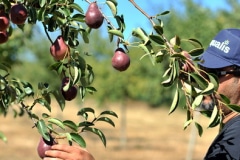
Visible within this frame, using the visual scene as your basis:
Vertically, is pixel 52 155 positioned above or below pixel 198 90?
below

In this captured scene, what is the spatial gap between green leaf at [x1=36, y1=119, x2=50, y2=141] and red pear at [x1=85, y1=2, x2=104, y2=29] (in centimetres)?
29

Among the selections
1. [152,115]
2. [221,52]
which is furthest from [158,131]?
[221,52]

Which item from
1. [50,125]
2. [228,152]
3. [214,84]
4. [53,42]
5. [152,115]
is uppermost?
[53,42]

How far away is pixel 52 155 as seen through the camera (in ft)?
4.18

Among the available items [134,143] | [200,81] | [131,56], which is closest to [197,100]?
[200,81]

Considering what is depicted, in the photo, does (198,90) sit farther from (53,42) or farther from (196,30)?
(196,30)

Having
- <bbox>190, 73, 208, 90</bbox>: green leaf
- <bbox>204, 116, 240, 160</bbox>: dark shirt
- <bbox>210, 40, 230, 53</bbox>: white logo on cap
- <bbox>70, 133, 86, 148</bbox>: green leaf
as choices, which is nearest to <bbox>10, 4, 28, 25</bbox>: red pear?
<bbox>70, 133, 86, 148</bbox>: green leaf

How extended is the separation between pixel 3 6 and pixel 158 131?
26362 millimetres

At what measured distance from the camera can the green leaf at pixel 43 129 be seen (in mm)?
1308

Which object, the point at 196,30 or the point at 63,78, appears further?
the point at 196,30

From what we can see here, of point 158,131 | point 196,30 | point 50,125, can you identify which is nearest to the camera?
point 50,125

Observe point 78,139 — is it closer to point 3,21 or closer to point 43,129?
point 43,129

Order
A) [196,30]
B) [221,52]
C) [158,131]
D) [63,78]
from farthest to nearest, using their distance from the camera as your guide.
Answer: [158,131]
[196,30]
[221,52]
[63,78]

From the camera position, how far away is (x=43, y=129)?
1325 mm
